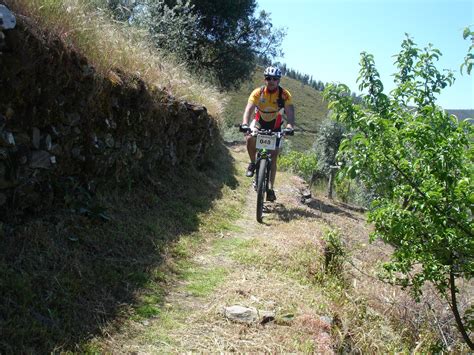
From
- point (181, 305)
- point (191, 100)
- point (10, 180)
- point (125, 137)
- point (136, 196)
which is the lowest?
point (181, 305)

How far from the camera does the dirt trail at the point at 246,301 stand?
9.12 feet

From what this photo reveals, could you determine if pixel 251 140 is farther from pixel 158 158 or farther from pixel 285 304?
pixel 285 304

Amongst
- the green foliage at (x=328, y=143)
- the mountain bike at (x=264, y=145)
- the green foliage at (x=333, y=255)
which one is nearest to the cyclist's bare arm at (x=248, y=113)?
the mountain bike at (x=264, y=145)

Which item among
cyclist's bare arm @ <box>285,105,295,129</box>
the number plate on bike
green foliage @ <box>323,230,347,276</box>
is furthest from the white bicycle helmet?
green foliage @ <box>323,230,347,276</box>

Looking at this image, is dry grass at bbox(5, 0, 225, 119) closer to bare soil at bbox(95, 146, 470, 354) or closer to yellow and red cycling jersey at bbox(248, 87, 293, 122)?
yellow and red cycling jersey at bbox(248, 87, 293, 122)

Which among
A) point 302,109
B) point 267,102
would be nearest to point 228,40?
point 267,102

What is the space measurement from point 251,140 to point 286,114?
779 mm

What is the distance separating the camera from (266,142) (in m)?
6.72

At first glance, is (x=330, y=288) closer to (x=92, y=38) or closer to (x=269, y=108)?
(x=92, y=38)

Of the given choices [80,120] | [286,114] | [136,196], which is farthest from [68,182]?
[286,114]

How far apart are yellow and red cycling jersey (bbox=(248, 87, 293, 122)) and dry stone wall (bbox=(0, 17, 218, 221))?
2456 millimetres

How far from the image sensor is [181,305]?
131 inches

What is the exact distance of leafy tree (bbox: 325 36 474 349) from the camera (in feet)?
10.5

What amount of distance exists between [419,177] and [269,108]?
14.2ft
